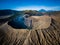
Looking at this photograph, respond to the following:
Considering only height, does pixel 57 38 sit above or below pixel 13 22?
below

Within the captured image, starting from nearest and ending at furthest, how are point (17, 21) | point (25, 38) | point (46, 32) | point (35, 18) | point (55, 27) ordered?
1. point (25, 38)
2. point (46, 32)
3. point (55, 27)
4. point (17, 21)
5. point (35, 18)

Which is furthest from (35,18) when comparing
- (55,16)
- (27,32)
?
(27,32)

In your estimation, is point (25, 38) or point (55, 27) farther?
point (55, 27)

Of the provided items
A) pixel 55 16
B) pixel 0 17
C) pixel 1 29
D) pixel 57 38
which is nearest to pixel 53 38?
pixel 57 38

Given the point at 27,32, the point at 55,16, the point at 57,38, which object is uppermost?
the point at 55,16

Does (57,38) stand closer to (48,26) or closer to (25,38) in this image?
(48,26)

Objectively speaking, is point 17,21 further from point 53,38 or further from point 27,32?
point 53,38

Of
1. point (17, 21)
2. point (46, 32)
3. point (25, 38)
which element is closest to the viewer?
point (25, 38)
